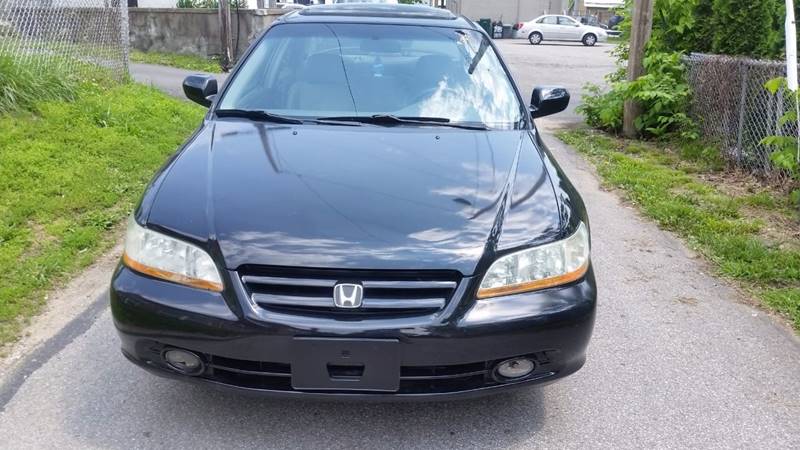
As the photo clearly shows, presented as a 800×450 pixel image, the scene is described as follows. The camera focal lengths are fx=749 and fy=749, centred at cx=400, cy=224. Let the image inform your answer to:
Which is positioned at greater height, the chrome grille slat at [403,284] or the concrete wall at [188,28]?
the concrete wall at [188,28]

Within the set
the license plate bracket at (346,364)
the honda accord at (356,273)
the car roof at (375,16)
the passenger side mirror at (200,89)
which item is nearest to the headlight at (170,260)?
the honda accord at (356,273)

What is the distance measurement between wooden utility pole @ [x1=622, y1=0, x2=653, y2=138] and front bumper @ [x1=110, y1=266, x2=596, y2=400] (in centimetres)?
680

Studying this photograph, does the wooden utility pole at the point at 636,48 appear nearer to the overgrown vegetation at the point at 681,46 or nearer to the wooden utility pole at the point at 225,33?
the overgrown vegetation at the point at 681,46

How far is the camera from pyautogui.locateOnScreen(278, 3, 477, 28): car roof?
458 cm

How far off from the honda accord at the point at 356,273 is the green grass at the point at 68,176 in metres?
1.49

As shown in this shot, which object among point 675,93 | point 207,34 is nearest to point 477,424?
point 675,93

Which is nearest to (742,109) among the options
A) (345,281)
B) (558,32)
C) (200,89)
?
(200,89)

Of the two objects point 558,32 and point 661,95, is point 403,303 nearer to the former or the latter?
point 661,95

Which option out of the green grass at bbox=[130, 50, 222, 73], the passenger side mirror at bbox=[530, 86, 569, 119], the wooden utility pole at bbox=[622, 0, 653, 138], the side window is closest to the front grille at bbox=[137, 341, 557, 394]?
the passenger side mirror at bbox=[530, 86, 569, 119]

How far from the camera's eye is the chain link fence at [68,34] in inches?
296

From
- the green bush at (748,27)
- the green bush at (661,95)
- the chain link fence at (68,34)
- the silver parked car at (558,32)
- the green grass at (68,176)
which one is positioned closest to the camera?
the green grass at (68,176)

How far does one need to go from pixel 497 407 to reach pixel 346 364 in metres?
0.90

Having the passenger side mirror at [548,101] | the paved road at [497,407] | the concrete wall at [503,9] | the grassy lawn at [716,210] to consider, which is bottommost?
the paved road at [497,407]

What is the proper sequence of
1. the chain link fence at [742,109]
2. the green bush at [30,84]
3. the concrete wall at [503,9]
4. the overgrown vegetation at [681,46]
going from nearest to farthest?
1. the chain link fence at [742,109]
2. the green bush at [30,84]
3. the overgrown vegetation at [681,46]
4. the concrete wall at [503,9]
